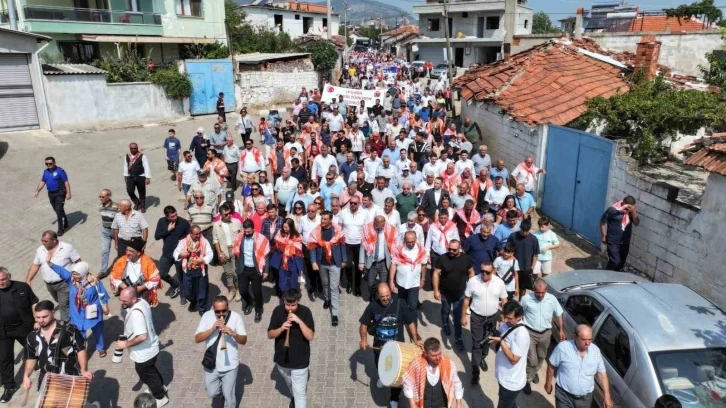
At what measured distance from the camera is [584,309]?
6.29 meters

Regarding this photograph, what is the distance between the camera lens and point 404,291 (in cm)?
740

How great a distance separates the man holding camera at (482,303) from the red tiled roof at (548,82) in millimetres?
7392

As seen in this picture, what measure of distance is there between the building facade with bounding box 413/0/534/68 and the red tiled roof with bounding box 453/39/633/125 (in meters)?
34.9

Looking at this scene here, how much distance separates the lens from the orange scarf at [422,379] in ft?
16.4

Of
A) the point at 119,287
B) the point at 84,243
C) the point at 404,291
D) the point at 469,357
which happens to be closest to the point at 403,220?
the point at 404,291

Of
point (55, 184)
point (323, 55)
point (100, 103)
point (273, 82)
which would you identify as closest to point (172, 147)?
point (55, 184)

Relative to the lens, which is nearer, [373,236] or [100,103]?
[373,236]

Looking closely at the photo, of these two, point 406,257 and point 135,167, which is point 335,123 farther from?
point 406,257

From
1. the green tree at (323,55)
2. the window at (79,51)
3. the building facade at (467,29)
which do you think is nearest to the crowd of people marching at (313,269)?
the window at (79,51)

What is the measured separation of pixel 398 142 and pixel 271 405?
8.28 metres

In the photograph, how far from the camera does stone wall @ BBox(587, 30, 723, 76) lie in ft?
69.3

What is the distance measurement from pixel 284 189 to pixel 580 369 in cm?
660

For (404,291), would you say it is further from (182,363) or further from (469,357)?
(182,363)

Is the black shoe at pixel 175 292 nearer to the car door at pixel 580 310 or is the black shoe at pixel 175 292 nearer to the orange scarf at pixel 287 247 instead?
the orange scarf at pixel 287 247
